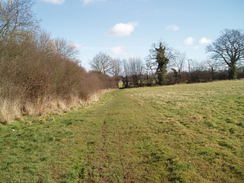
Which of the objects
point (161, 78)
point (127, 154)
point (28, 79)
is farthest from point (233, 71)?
point (127, 154)

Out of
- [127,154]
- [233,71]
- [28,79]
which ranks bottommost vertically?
[127,154]

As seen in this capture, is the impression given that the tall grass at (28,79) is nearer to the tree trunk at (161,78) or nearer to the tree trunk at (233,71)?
the tree trunk at (161,78)

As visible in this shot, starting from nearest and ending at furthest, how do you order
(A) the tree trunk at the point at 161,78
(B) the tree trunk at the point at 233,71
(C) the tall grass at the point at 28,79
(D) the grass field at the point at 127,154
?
(D) the grass field at the point at 127,154 → (C) the tall grass at the point at 28,79 → (B) the tree trunk at the point at 233,71 → (A) the tree trunk at the point at 161,78

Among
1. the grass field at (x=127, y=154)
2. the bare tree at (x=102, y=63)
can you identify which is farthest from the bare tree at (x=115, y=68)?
the grass field at (x=127, y=154)

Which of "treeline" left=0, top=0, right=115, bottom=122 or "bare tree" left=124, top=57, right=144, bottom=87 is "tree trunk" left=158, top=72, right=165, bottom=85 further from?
"treeline" left=0, top=0, right=115, bottom=122

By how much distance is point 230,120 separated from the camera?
21.0 ft

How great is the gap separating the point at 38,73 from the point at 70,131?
19.3 feet

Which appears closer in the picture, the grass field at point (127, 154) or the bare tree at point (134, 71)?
the grass field at point (127, 154)

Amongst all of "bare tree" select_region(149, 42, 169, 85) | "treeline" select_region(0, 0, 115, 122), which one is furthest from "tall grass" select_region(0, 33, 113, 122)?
"bare tree" select_region(149, 42, 169, 85)

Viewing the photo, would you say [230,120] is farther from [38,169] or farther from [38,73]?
[38,73]

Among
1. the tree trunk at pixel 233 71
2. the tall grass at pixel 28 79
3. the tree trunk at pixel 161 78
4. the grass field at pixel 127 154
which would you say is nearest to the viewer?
the grass field at pixel 127 154

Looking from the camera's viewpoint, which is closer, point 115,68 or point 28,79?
point 28,79

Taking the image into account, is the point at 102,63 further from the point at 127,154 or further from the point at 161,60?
the point at 127,154

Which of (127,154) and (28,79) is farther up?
(28,79)
